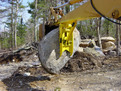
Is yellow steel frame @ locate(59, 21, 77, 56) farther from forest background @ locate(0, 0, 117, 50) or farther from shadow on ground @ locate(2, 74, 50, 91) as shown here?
forest background @ locate(0, 0, 117, 50)

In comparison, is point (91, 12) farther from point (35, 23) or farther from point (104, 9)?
point (35, 23)

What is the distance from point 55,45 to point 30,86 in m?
1.35

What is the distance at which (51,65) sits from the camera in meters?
4.54

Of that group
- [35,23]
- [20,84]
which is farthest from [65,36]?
[35,23]

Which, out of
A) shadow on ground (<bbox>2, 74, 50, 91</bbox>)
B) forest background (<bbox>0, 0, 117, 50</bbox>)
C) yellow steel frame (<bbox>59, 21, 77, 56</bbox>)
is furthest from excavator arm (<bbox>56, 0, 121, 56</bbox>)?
forest background (<bbox>0, 0, 117, 50</bbox>)

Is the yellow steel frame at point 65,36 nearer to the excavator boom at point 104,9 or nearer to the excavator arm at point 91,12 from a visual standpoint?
the excavator arm at point 91,12

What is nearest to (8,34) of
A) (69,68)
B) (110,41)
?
(110,41)

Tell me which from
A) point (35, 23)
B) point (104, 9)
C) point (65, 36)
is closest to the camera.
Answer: point (104, 9)

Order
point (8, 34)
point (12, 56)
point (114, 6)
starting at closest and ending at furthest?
point (114, 6), point (12, 56), point (8, 34)

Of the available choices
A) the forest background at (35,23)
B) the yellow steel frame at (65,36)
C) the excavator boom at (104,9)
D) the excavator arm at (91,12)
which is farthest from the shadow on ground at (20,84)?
the forest background at (35,23)

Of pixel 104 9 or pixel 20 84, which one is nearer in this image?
pixel 104 9

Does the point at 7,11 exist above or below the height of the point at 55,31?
above

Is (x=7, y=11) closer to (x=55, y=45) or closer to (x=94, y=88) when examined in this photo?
(x=55, y=45)

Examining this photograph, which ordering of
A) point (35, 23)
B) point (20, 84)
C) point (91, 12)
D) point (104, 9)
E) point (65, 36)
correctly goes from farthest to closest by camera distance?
point (35, 23) < point (65, 36) < point (20, 84) < point (91, 12) < point (104, 9)
